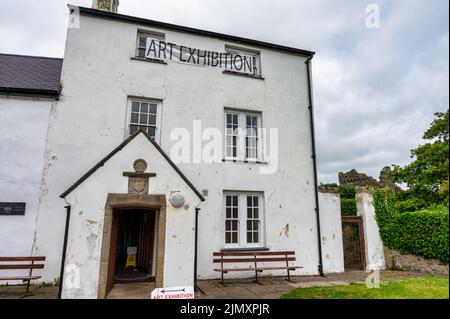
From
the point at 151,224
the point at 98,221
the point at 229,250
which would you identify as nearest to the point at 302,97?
the point at 229,250

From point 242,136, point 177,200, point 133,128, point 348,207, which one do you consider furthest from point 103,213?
point 348,207

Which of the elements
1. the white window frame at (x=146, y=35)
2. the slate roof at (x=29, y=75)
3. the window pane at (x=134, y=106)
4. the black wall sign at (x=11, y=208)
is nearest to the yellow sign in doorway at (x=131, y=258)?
the black wall sign at (x=11, y=208)

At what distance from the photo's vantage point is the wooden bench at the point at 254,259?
370 inches

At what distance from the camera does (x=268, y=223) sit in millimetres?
10938

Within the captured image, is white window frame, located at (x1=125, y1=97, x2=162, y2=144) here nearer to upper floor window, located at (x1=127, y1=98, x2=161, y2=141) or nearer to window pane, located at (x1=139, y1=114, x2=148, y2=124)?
upper floor window, located at (x1=127, y1=98, x2=161, y2=141)

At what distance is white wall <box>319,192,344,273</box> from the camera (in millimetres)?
11445

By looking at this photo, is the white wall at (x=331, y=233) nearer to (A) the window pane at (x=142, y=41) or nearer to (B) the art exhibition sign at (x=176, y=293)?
(B) the art exhibition sign at (x=176, y=293)

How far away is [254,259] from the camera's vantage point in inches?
377

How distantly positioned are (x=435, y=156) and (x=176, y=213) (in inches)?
409

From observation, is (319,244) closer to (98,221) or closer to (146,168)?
(146,168)

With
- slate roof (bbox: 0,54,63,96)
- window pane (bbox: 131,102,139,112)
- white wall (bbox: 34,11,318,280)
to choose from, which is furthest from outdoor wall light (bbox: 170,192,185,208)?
slate roof (bbox: 0,54,63,96)

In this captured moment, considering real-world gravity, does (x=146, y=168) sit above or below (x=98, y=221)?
above

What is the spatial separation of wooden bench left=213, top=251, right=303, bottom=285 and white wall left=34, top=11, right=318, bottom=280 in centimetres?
43
